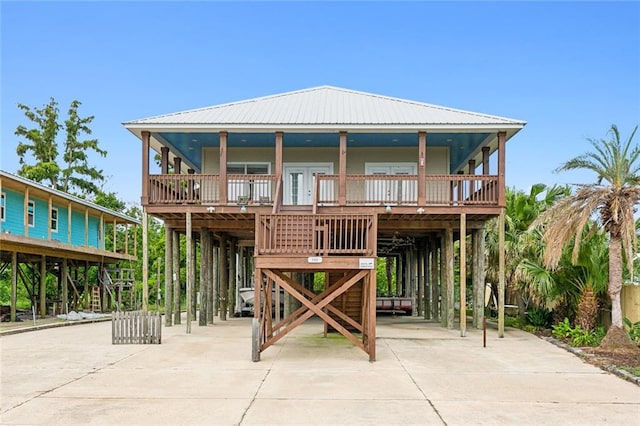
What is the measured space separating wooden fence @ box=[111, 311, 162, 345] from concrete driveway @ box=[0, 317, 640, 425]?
45 centimetres

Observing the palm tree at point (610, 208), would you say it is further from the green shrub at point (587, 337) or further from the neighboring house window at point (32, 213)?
the neighboring house window at point (32, 213)

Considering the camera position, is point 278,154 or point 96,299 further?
point 96,299

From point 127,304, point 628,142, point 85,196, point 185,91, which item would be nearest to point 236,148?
point 628,142

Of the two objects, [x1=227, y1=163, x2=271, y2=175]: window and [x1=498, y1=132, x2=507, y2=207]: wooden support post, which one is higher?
[x1=227, y1=163, x2=271, y2=175]: window

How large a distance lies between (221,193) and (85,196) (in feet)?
101

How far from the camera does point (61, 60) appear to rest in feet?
102

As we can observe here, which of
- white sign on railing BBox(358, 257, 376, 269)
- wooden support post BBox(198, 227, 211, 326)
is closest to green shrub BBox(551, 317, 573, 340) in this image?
white sign on railing BBox(358, 257, 376, 269)

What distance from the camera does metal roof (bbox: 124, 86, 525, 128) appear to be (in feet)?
59.8

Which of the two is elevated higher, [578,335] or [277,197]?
[277,197]

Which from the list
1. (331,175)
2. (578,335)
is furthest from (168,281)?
(578,335)

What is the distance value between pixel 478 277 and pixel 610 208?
5.48m

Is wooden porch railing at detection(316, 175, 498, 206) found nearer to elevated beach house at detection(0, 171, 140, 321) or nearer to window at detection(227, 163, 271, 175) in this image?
window at detection(227, 163, 271, 175)

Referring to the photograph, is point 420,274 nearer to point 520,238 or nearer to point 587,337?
point 520,238

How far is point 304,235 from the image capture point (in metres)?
14.0
